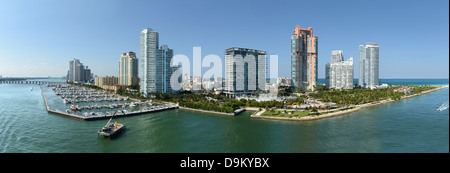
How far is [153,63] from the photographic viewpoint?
36.9 meters

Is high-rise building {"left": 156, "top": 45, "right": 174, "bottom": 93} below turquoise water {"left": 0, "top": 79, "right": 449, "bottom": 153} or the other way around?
the other way around

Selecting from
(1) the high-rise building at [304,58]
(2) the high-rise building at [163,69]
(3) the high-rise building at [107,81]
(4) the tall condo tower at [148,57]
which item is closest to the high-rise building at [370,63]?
(1) the high-rise building at [304,58]

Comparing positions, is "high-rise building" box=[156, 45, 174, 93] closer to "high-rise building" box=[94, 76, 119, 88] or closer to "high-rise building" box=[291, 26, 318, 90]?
"high-rise building" box=[291, 26, 318, 90]

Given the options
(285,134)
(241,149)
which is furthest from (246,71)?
(241,149)

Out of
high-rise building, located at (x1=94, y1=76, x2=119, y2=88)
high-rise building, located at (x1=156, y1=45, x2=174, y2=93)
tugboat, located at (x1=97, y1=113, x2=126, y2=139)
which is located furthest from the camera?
high-rise building, located at (x1=94, y1=76, x2=119, y2=88)

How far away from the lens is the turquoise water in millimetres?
11242

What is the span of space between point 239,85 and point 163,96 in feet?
40.4

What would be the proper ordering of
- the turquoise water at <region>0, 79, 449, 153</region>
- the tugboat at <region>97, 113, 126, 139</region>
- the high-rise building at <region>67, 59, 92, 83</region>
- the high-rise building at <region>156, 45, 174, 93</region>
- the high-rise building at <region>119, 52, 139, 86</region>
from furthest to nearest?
the high-rise building at <region>67, 59, 92, 83</region> → the high-rise building at <region>119, 52, 139, 86</region> → the high-rise building at <region>156, 45, 174, 93</region> → the tugboat at <region>97, 113, 126, 139</region> → the turquoise water at <region>0, 79, 449, 153</region>

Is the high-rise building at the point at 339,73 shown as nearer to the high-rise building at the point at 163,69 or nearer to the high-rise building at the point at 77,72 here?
the high-rise building at the point at 163,69

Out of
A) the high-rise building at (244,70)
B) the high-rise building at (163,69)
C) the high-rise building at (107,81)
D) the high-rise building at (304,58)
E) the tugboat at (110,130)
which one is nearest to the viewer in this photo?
the tugboat at (110,130)

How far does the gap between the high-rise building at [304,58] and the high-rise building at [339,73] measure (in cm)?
765

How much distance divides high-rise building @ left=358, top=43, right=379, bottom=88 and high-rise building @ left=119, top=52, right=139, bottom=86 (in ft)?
192

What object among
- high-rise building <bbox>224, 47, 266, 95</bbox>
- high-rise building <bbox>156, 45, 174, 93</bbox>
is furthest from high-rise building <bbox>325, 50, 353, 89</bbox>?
high-rise building <bbox>156, 45, 174, 93</bbox>

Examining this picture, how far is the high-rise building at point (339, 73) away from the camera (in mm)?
49312
